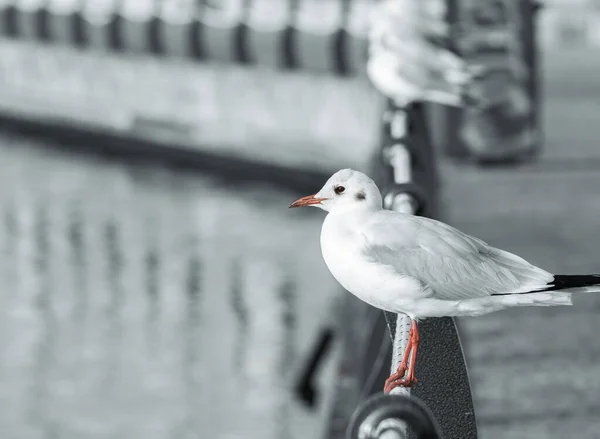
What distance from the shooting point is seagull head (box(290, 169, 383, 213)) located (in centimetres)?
228

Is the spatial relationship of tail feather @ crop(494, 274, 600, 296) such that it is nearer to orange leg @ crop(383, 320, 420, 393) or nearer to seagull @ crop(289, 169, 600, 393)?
seagull @ crop(289, 169, 600, 393)

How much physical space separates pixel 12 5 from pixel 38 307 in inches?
790

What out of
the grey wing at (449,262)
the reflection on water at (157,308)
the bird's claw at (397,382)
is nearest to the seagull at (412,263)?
the grey wing at (449,262)

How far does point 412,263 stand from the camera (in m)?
2.33

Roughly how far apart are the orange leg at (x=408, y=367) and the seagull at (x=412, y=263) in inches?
3.6

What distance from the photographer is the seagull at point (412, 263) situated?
227 cm

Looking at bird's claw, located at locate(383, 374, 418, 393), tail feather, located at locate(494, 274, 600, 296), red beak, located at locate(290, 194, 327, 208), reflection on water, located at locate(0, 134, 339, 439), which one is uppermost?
red beak, located at locate(290, 194, 327, 208)

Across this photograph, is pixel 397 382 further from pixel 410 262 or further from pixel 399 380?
pixel 410 262

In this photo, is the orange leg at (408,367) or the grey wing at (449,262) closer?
the grey wing at (449,262)

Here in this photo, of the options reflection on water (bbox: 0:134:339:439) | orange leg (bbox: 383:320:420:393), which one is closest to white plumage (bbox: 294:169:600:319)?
orange leg (bbox: 383:320:420:393)

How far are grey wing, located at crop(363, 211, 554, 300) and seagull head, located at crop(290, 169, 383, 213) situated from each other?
0.13ft

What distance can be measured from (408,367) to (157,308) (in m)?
17.9

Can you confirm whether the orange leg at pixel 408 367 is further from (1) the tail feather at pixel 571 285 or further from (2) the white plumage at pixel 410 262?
(1) the tail feather at pixel 571 285

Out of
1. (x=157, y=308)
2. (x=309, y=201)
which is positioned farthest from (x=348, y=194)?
(x=157, y=308)
